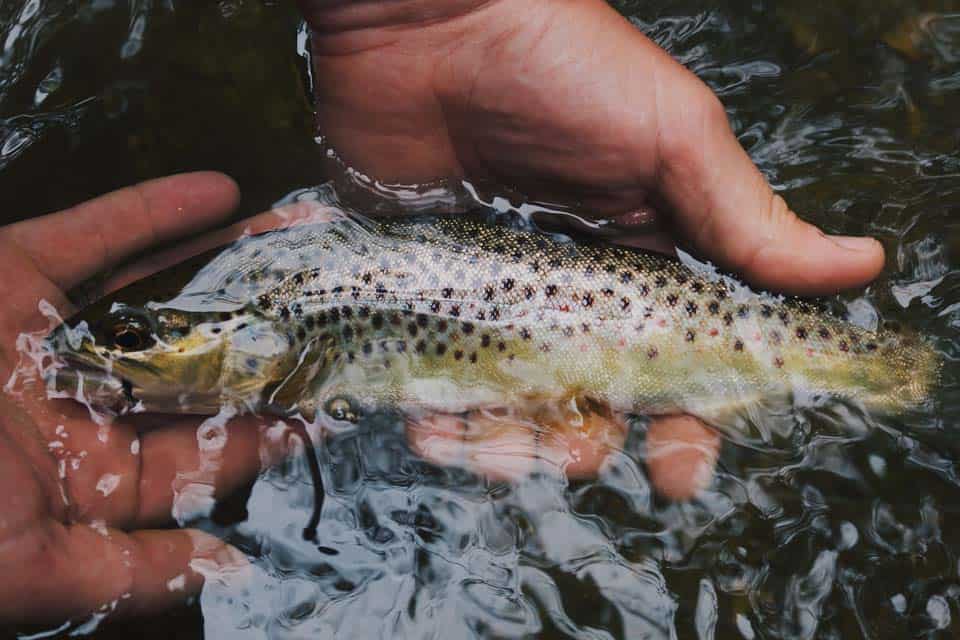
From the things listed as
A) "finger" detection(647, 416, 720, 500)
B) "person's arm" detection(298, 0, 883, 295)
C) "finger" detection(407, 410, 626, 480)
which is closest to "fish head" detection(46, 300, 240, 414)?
"finger" detection(407, 410, 626, 480)

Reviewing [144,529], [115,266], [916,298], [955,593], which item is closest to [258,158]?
[115,266]

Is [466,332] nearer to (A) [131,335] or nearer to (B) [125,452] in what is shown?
(A) [131,335]

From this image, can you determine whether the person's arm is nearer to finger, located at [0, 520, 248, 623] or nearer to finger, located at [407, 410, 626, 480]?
finger, located at [407, 410, 626, 480]

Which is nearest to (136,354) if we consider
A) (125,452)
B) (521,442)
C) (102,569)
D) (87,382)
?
(87,382)

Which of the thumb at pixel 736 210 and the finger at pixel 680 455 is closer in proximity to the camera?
the thumb at pixel 736 210

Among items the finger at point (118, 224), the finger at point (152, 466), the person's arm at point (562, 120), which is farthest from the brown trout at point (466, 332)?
the finger at point (118, 224)

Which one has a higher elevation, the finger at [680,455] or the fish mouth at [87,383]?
the fish mouth at [87,383]

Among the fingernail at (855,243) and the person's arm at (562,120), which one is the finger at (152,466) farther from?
the fingernail at (855,243)
